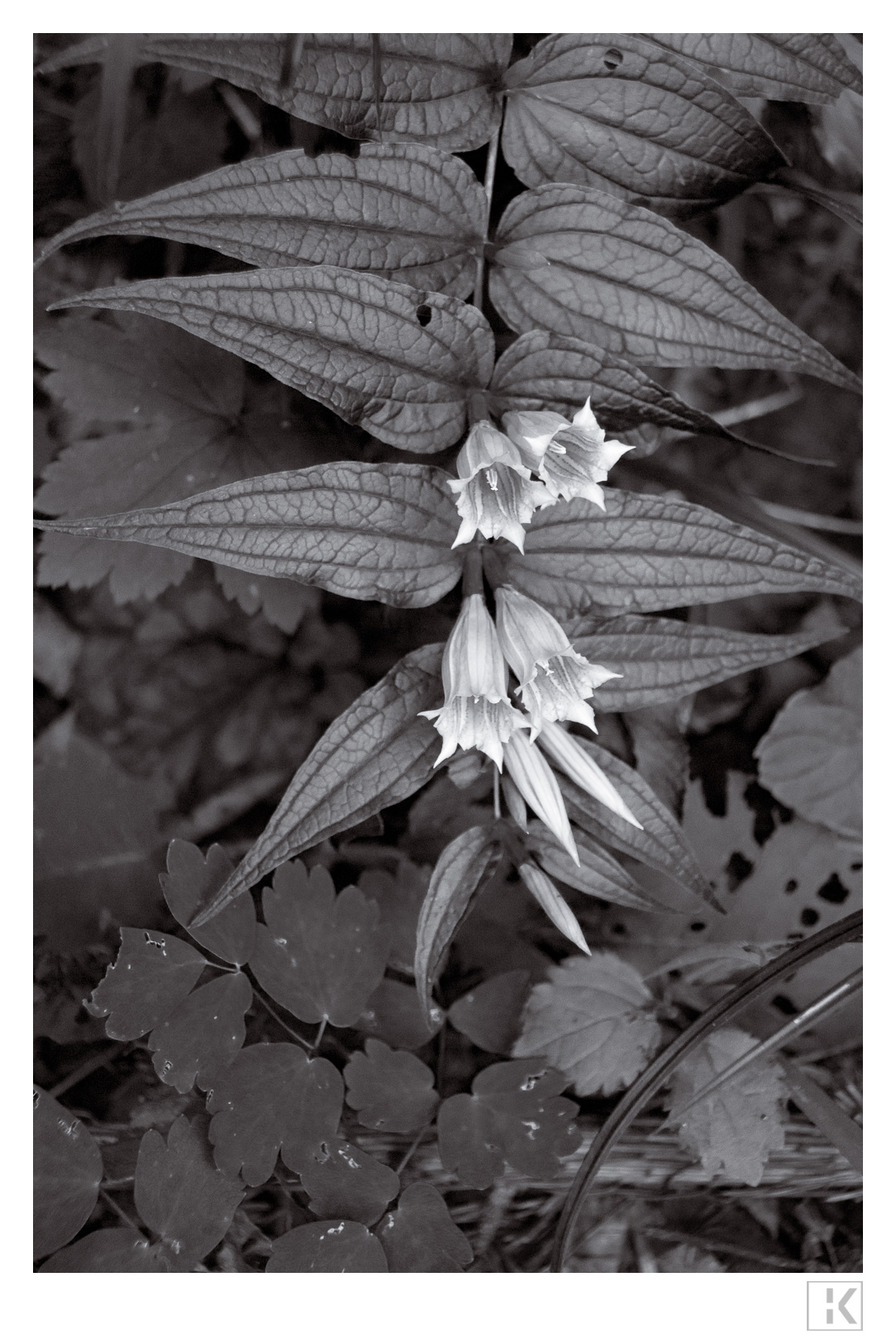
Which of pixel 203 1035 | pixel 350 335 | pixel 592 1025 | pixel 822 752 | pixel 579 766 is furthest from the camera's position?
pixel 822 752

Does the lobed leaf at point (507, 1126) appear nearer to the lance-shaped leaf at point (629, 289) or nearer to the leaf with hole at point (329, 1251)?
the leaf with hole at point (329, 1251)

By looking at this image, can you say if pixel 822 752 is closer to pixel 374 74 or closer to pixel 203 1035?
pixel 203 1035

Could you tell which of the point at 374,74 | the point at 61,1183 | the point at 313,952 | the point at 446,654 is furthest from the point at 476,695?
the point at 61,1183

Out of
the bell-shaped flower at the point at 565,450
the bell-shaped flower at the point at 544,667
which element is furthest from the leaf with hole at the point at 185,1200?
the bell-shaped flower at the point at 565,450

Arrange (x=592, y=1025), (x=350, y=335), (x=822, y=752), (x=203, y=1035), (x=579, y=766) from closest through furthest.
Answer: (x=350, y=335) < (x=579, y=766) < (x=203, y=1035) < (x=592, y=1025) < (x=822, y=752)

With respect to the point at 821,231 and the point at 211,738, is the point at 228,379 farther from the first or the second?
the point at 821,231

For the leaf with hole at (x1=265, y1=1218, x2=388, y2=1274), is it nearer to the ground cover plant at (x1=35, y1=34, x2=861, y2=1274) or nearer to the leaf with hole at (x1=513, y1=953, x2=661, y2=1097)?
the ground cover plant at (x1=35, y1=34, x2=861, y2=1274)
